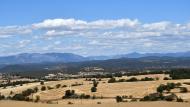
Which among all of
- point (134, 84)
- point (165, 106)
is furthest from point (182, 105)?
point (134, 84)

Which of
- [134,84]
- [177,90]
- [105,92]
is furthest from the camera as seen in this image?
[134,84]

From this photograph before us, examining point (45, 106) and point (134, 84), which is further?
point (134, 84)

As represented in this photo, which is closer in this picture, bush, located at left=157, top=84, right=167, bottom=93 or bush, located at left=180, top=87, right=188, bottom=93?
bush, located at left=180, top=87, right=188, bottom=93

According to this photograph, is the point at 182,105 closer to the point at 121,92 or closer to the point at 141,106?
the point at 141,106

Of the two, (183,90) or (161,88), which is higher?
(161,88)

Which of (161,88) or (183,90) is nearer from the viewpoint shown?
(183,90)

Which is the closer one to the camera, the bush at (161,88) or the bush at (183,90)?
the bush at (183,90)

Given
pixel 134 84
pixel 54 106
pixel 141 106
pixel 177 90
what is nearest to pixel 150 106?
pixel 141 106

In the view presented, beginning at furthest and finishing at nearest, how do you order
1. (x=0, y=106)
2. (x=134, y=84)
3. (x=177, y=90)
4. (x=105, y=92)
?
(x=134, y=84) < (x=105, y=92) < (x=177, y=90) < (x=0, y=106)

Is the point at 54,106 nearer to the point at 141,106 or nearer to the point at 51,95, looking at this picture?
→ the point at 141,106
